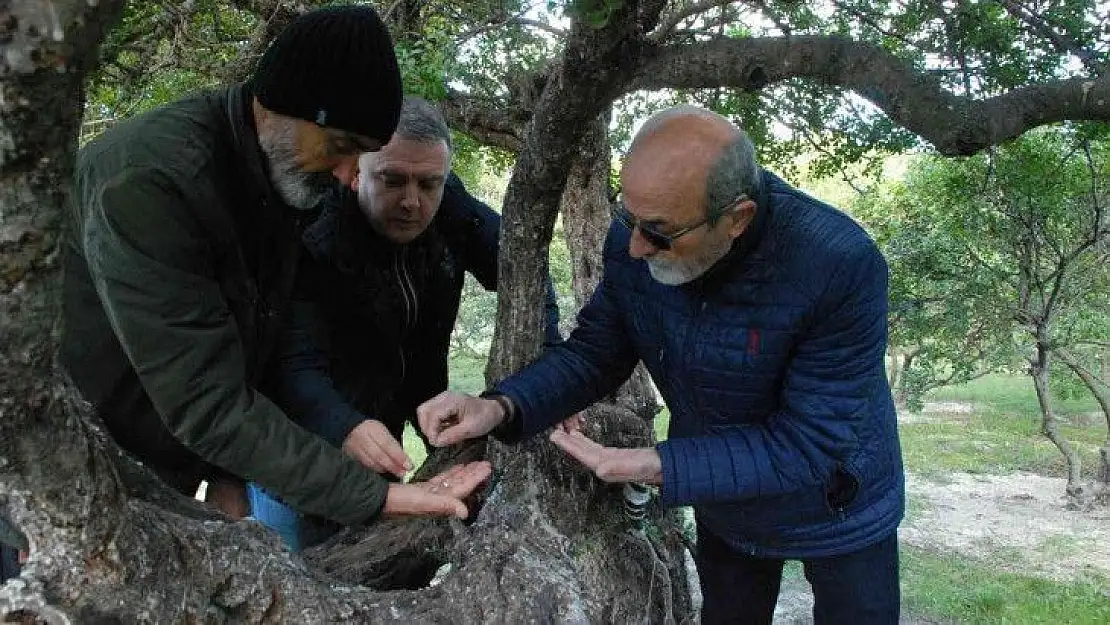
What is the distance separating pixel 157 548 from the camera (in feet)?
5.25

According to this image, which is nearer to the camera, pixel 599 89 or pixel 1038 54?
pixel 599 89

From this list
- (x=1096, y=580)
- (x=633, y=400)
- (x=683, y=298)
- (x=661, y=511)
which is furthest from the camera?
(x=1096, y=580)

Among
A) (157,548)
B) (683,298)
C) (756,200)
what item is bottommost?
(157,548)

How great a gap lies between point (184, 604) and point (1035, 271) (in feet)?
31.4

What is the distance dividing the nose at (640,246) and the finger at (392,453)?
2.80 feet

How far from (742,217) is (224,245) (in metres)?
1.22

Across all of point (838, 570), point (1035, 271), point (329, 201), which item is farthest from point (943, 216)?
point (329, 201)

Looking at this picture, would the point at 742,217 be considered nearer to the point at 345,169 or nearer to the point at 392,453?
the point at 345,169

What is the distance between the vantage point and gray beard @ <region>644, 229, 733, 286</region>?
6.63 feet

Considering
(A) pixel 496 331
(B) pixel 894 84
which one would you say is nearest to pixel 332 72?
(A) pixel 496 331

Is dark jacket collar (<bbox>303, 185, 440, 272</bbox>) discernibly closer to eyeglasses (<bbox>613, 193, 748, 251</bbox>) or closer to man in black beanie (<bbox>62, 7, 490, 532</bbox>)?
man in black beanie (<bbox>62, 7, 490, 532</bbox>)

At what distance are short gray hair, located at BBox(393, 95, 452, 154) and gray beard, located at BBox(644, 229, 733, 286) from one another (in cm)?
81

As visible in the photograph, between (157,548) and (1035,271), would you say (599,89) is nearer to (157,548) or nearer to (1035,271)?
(157,548)

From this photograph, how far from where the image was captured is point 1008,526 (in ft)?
30.8
